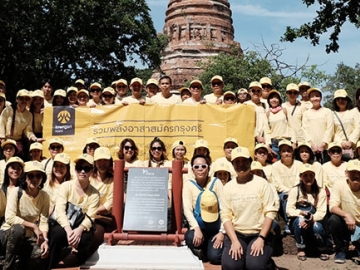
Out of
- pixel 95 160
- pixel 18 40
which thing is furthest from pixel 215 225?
pixel 18 40

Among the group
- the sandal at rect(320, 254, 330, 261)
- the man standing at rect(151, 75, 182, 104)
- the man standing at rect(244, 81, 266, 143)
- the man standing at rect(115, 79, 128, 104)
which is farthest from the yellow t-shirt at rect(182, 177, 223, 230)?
the man standing at rect(115, 79, 128, 104)

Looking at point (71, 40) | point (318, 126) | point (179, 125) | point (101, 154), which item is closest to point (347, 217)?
point (318, 126)

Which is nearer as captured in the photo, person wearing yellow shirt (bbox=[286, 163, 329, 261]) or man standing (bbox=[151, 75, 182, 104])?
person wearing yellow shirt (bbox=[286, 163, 329, 261])

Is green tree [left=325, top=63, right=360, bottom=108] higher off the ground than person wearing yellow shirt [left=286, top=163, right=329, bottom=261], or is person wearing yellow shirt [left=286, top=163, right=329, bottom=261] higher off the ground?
green tree [left=325, top=63, right=360, bottom=108]

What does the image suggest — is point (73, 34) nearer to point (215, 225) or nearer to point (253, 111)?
point (253, 111)

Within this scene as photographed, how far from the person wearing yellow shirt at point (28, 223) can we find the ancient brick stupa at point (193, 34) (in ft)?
87.1

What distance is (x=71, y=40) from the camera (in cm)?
1836

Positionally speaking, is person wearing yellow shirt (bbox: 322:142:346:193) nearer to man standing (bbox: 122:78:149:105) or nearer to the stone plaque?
the stone plaque

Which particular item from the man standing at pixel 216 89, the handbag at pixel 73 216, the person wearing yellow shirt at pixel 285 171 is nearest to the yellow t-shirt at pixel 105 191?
the handbag at pixel 73 216

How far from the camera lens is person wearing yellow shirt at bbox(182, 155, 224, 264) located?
5.30 meters

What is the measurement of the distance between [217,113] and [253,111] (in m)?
0.66

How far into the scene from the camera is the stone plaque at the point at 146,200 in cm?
584

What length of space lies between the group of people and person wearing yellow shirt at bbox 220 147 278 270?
1cm

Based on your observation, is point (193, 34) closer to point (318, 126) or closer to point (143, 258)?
point (318, 126)
